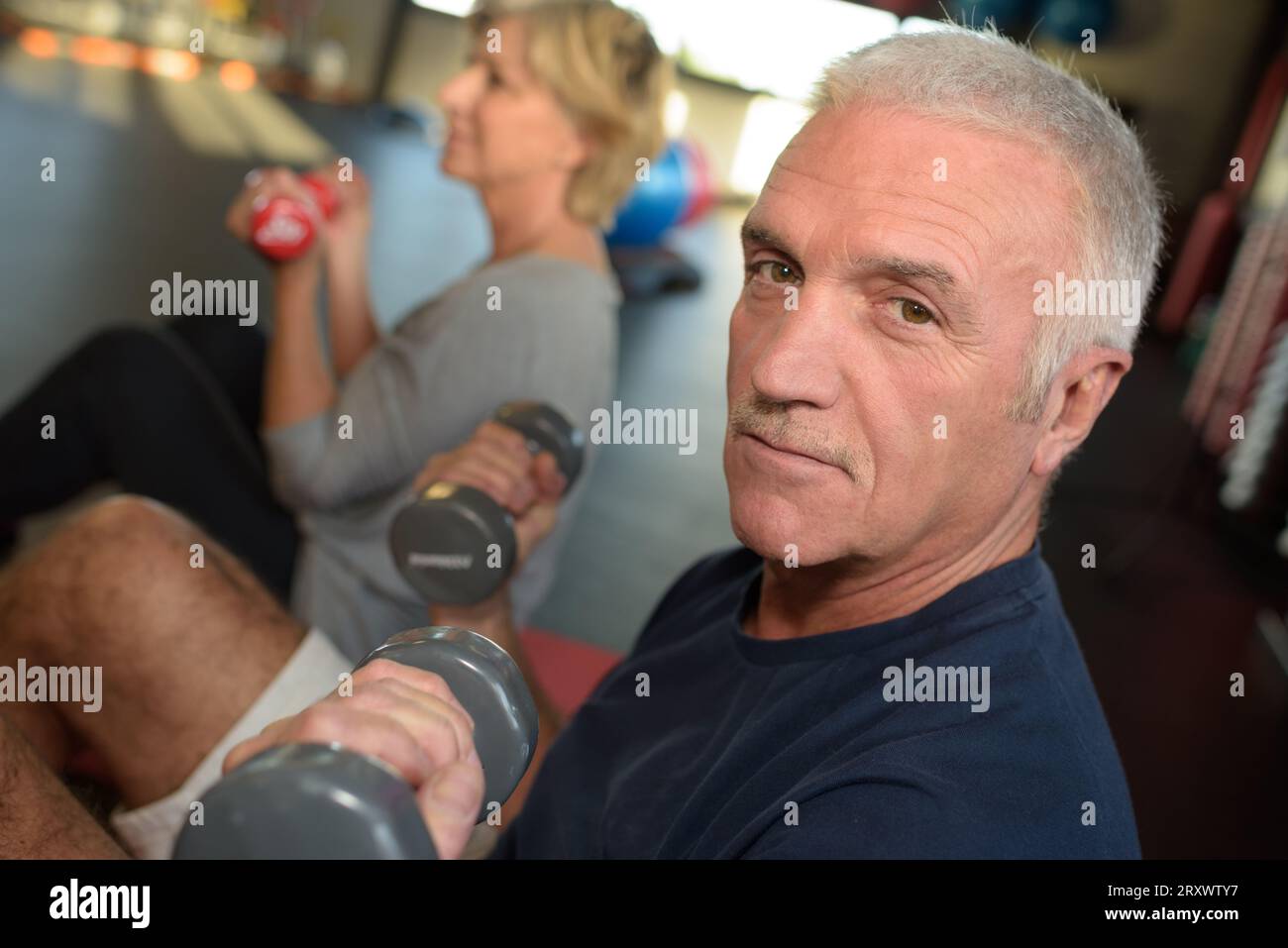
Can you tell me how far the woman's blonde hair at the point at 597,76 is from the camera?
1.98m

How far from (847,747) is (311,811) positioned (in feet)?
1.40

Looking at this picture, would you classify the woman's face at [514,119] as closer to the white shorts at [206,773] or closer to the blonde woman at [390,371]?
the blonde woman at [390,371]

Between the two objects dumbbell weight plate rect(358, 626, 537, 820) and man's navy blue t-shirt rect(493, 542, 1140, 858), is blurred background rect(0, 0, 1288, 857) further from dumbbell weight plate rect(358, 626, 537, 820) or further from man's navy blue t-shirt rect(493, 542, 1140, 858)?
dumbbell weight plate rect(358, 626, 537, 820)

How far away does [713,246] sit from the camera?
7816 millimetres

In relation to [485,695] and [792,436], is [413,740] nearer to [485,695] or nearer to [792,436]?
[485,695]

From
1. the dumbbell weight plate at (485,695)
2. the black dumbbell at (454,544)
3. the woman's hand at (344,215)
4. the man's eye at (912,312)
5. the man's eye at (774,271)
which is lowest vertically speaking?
the black dumbbell at (454,544)

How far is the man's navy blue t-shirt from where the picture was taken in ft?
2.60

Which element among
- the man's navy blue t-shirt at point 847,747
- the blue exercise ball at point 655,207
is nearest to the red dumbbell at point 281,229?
the man's navy blue t-shirt at point 847,747

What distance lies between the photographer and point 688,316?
5.98 m

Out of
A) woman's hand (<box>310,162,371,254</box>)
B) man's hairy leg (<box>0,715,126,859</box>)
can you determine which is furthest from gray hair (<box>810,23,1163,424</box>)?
woman's hand (<box>310,162,371,254</box>)

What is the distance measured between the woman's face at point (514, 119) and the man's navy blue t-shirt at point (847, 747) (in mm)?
995

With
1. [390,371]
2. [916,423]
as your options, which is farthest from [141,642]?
[916,423]

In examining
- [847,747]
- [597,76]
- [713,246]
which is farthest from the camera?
[713,246]

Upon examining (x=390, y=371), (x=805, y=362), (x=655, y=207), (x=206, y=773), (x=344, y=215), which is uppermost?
(x=655, y=207)
